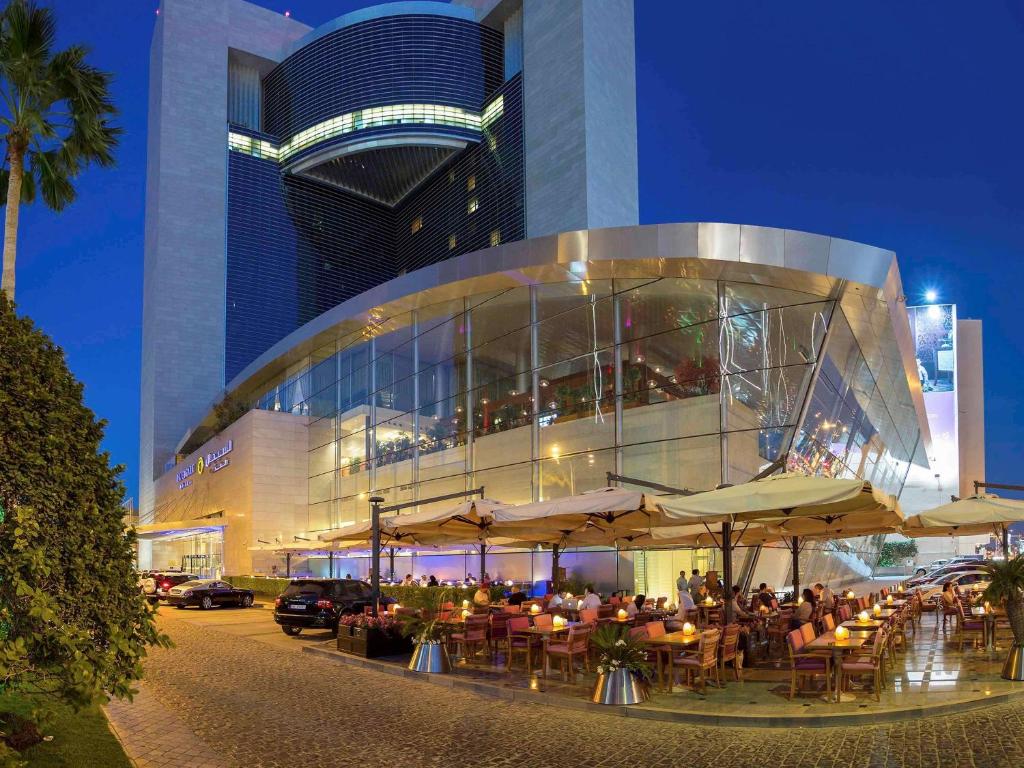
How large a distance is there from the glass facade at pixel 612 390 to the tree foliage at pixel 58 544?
60.6 feet

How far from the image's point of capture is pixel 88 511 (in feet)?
18.8

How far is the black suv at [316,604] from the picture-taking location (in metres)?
21.7

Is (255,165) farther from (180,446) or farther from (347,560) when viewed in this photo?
(347,560)

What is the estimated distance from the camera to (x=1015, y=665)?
38.2 feet

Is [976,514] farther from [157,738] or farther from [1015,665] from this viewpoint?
[157,738]

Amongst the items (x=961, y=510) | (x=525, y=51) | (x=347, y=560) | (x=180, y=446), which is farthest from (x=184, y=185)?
(x=961, y=510)

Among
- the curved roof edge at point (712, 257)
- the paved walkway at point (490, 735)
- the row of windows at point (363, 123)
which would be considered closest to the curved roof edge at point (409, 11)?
the row of windows at point (363, 123)

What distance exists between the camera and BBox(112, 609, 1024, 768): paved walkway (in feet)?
26.7

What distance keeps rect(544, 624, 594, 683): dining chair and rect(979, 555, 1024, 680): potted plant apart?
18.7ft

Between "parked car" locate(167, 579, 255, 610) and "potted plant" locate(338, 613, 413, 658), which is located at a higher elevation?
"potted plant" locate(338, 613, 413, 658)

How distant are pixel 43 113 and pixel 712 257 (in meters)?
15.8

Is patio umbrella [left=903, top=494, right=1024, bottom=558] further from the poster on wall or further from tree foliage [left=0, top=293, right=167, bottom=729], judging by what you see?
the poster on wall

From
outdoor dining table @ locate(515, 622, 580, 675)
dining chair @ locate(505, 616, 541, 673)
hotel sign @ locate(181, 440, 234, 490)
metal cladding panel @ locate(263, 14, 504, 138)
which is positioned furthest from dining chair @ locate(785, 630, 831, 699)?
metal cladding panel @ locate(263, 14, 504, 138)

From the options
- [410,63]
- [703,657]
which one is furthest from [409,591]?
[410,63]
